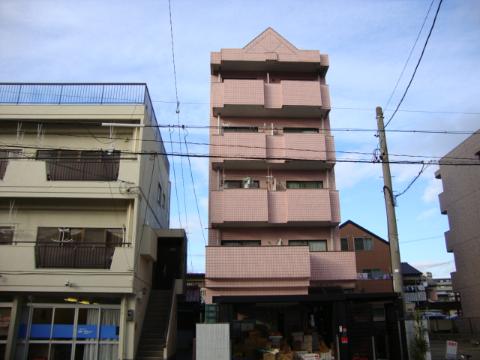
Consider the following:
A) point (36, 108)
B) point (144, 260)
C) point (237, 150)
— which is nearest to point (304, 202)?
point (237, 150)

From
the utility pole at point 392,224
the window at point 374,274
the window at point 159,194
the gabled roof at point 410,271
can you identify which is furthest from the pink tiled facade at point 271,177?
the gabled roof at point 410,271

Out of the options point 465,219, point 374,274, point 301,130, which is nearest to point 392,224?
point 301,130

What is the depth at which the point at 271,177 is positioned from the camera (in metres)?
21.6

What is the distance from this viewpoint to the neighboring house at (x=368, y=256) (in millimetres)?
37656

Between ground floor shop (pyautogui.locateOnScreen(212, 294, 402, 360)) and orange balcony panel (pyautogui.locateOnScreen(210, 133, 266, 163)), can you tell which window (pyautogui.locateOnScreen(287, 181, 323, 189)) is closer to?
orange balcony panel (pyautogui.locateOnScreen(210, 133, 266, 163))

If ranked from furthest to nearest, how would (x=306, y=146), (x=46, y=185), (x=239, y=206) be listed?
(x=306, y=146), (x=239, y=206), (x=46, y=185)

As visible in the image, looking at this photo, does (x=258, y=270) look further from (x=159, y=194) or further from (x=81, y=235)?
(x=159, y=194)

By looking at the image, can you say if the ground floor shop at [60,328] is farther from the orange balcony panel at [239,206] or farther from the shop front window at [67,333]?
the orange balcony panel at [239,206]

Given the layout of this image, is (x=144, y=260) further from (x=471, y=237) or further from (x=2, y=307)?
(x=471, y=237)

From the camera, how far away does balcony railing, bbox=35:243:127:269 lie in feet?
54.5

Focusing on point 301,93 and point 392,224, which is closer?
point 392,224

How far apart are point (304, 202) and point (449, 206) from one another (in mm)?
17249

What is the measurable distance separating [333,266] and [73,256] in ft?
35.0

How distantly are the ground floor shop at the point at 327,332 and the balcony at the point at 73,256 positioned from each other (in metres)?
4.91
